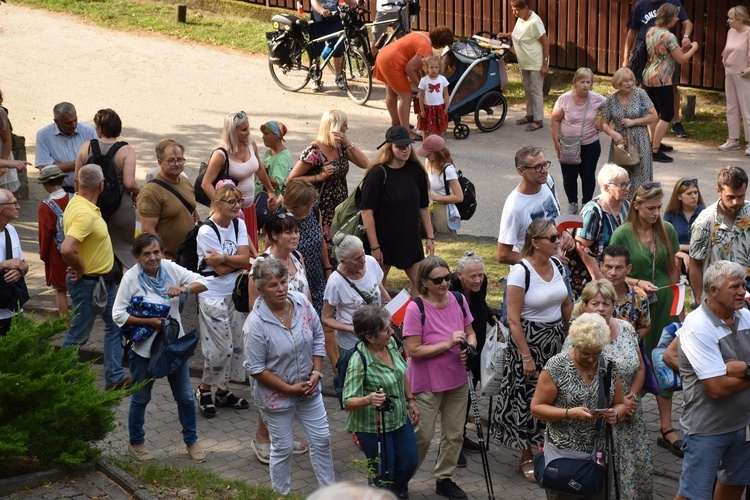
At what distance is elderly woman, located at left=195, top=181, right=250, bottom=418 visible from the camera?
825 cm

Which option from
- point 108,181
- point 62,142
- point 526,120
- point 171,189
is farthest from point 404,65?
point 171,189

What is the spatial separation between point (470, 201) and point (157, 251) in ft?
12.1

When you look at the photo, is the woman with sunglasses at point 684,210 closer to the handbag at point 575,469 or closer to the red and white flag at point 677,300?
the red and white flag at point 677,300

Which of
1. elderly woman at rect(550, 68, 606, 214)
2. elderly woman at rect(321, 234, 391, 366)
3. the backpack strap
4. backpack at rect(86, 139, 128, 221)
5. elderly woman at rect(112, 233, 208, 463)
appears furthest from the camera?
elderly woman at rect(550, 68, 606, 214)

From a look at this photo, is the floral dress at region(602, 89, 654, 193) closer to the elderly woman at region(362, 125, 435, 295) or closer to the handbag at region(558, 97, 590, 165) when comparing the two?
the handbag at region(558, 97, 590, 165)

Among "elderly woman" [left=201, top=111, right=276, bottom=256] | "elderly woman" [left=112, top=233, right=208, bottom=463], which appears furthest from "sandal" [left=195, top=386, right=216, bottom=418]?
"elderly woman" [left=201, top=111, right=276, bottom=256]

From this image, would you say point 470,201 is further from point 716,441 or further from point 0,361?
point 0,361

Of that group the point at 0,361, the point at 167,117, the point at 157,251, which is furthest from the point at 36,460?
the point at 167,117

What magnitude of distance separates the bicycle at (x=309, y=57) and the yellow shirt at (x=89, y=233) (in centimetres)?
867

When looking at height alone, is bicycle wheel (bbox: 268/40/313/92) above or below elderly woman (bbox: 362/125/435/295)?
above

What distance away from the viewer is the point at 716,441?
21.7 ft

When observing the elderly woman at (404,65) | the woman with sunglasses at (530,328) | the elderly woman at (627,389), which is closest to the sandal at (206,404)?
the woman with sunglasses at (530,328)

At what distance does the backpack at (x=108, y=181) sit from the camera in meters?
9.44

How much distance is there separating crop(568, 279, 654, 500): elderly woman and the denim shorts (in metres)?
0.33
